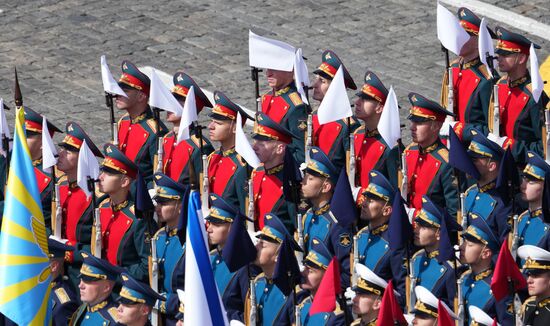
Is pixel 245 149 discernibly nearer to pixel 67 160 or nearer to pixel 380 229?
pixel 380 229

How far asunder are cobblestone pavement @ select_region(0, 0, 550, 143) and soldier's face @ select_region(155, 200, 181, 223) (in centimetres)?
614

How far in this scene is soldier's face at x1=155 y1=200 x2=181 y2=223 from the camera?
21047mm

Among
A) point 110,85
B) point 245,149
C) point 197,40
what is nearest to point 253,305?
point 245,149

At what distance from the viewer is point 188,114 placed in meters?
22.7

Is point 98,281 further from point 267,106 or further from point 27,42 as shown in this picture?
point 27,42

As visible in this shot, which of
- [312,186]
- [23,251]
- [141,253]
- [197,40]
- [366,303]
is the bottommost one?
[197,40]

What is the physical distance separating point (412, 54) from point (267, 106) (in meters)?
5.49

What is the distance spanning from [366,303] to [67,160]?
4.95 m

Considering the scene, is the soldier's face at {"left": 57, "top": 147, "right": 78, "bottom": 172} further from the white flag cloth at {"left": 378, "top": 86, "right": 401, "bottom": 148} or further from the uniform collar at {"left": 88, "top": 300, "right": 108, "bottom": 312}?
the white flag cloth at {"left": 378, "top": 86, "right": 401, "bottom": 148}

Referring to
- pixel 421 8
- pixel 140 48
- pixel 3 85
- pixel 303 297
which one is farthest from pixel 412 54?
pixel 303 297

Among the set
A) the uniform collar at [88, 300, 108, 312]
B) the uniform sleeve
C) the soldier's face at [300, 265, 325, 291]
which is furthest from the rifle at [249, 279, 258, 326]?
the uniform sleeve

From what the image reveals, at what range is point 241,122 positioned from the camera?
72.9 feet

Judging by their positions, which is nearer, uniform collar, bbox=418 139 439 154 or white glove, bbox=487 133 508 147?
uniform collar, bbox=418 139 439 154

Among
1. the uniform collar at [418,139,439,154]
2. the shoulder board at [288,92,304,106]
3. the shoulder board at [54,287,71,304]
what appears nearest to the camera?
the shoulder board at [54,287,71,304]
